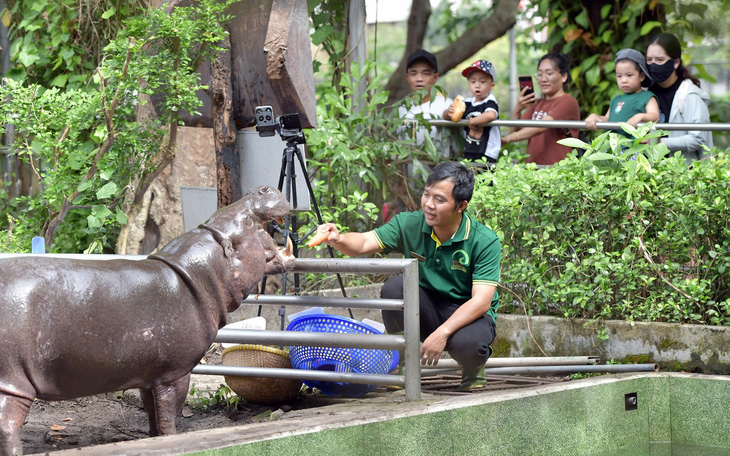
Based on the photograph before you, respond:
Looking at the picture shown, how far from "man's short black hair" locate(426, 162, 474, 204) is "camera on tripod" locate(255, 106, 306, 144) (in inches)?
42.7

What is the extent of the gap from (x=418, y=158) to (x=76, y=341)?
455cm

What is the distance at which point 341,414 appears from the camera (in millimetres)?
3531

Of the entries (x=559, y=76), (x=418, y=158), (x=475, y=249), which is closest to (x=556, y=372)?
(x=475, y=249)

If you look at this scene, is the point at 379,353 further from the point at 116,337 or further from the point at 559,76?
the point at 559,76

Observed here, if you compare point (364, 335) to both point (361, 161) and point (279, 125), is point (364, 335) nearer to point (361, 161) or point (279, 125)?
point (279, 125)

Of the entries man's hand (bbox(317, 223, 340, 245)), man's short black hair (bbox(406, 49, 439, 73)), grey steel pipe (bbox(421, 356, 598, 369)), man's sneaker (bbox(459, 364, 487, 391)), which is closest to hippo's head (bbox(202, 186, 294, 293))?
man's hand (bbox(317, 223, 340, 245))

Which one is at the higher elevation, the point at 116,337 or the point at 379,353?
the point at 116,337

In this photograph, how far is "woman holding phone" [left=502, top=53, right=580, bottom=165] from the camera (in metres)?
7.13

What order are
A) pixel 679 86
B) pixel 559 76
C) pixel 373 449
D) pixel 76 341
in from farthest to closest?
pixel 559 76
pixel 679 86
pixel 373 449
pixel 76 341

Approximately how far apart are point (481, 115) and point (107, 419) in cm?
400

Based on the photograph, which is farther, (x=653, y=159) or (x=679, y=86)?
(x=679, y=86)

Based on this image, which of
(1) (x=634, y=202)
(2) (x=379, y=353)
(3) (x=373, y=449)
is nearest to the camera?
(3) (x=373, y=449)

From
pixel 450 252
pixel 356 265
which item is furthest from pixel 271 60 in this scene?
pixel 356 265

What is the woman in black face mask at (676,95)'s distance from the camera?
636 centimetres
